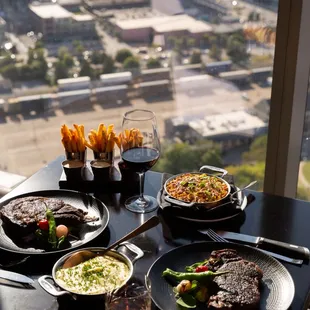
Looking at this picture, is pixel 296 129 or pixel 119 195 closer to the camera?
pixel 119 195

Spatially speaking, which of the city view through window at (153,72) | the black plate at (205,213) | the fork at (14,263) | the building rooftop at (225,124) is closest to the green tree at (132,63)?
the city view through window at (153,72)

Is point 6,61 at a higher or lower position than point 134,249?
higher

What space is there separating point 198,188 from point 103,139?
1.17 feet

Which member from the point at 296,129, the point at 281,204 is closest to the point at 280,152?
the point at 296,129

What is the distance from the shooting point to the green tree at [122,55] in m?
2.45

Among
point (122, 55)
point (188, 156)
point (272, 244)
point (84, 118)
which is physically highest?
point (122, 55)

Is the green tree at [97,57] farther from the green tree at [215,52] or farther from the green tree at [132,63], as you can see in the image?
the green tree at [215,52]

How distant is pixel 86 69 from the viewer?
99.0 inches

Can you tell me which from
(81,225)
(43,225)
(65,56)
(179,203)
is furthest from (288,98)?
(43,225)

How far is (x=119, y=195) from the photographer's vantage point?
1680 mm

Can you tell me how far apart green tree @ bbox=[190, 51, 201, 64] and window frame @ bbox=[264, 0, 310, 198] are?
0.36 m

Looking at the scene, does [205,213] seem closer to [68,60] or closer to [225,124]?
[225,124]

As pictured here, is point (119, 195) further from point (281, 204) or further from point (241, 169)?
point (241, 169)

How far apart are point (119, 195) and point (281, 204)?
494mm
